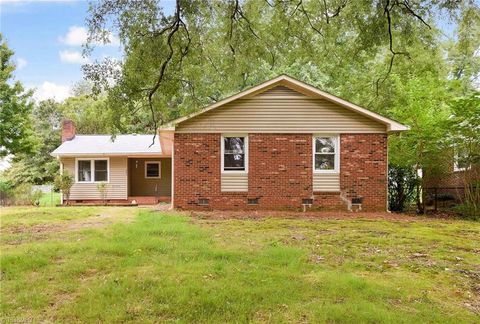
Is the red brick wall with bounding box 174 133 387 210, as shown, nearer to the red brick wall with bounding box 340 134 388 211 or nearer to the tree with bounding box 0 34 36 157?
the red brick wall with bounding box 340 134 388 211

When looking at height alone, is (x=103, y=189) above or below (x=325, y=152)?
below

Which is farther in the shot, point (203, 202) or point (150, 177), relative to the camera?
point (150, 177)

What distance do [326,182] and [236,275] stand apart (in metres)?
9.27

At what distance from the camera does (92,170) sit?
20.4 meters

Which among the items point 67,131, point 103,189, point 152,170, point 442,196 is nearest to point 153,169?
point 152,170

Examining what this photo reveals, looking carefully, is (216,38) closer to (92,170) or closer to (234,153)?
(234,153)

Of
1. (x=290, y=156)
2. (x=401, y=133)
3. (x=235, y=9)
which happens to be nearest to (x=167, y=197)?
(x=290, y=156)

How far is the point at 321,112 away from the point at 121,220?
747cm

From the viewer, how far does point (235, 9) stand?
334 inches

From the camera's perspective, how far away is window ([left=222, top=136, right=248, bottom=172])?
14.2m

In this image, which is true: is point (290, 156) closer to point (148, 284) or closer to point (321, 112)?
point (321, 112)

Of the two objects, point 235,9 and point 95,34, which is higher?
point 235,9

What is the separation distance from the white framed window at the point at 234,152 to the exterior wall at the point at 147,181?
766 centimetres

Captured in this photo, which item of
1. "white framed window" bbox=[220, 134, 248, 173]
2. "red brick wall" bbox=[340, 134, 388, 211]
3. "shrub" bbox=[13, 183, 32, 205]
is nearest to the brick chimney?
"shrub" bbox=[13, 183, 32, 205]
